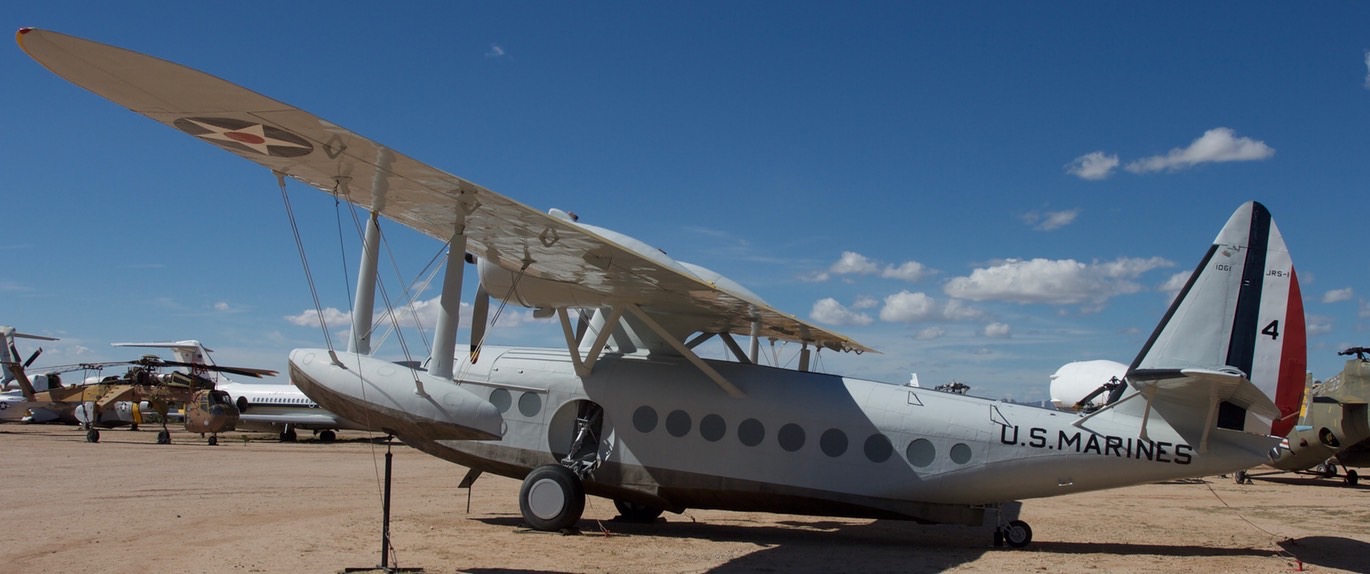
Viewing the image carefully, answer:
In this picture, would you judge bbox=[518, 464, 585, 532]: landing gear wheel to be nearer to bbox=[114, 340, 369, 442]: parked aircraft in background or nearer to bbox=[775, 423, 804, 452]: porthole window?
bbox=[775, 423, 804, 452]: porthole window

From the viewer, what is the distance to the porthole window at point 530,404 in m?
14.0

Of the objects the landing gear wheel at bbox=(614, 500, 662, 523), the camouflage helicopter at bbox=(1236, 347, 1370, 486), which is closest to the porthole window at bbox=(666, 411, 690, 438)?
the landing gear wheel at bbox=(614, 500, 662, 523)

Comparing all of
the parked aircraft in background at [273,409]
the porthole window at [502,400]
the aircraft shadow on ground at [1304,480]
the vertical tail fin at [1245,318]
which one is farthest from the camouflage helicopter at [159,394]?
the aircraft shadow on ground at [1304,480]

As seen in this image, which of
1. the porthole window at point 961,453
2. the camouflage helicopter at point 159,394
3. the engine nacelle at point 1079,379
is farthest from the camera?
the engine nacelle at point 1079,379

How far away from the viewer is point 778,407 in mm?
13312

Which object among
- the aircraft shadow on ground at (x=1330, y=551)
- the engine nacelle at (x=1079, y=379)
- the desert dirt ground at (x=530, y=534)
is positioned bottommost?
the desert dirt ground at (x=530, y=534)

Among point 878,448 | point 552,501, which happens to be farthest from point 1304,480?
point 552,501

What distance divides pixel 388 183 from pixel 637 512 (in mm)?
7665

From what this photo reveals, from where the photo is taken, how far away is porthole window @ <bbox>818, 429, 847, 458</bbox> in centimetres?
1310

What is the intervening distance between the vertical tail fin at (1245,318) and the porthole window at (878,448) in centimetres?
373

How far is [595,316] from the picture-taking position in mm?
15945

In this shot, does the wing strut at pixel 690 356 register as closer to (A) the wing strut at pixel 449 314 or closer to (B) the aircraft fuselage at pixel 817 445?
(B) the aircraft fuselage at pixel 817 445

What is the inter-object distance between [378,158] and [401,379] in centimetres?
273

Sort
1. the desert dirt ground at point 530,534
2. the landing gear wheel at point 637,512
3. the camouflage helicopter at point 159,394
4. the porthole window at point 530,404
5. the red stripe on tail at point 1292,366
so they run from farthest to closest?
the camouflage helicopter at point 159,394, the landing gear wheel at point 637,512, the porthole window at point 530,404, the red stripe on tail at point 1292,366, the desert dirt ground at point 530,534
